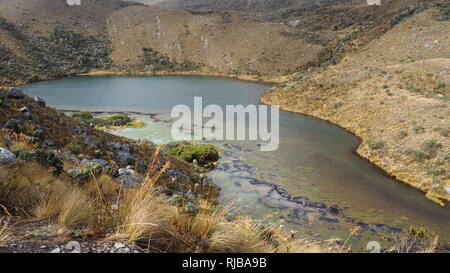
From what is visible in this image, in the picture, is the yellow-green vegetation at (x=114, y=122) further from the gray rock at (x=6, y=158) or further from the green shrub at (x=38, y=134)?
the gray rock at (x=6, y=158)

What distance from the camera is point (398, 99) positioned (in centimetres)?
2955

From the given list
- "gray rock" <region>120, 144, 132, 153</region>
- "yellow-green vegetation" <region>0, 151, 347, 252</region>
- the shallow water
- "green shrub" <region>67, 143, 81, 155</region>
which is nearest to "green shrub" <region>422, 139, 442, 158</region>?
the shallow water

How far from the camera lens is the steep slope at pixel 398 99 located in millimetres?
19844

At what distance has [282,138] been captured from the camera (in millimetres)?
26406

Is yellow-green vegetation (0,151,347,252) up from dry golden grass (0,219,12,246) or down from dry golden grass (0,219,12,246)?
down

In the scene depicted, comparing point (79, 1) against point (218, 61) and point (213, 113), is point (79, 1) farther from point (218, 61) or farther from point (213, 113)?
point (213, 113)

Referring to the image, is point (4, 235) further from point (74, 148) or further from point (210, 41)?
point (210, 41)

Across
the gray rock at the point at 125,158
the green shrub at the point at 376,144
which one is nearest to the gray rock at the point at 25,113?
the gray rock at the point at 125,158

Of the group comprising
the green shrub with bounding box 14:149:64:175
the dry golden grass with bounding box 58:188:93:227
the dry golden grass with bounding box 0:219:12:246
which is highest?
the dry golden grass with bounding box 0:219:12:246

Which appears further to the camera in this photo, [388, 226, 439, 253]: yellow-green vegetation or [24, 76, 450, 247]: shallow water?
[24, 76, 450, 247]: shallow water

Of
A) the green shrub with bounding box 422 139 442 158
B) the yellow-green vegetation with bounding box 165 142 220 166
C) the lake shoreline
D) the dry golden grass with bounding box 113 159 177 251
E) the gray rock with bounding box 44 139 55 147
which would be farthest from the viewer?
the yellow-green vegetation with bounding box 165 142 220 166

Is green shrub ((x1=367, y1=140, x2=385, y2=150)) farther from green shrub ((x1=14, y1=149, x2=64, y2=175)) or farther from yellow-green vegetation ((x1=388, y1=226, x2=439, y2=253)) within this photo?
green shrub ((x1=14, y1=149, x2=64, y2=175))

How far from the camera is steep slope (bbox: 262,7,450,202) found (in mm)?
19844
